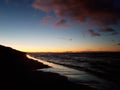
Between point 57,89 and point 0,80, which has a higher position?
point 0,80

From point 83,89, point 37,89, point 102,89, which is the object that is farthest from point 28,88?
point 102,89

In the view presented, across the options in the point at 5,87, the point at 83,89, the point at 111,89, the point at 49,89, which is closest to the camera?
the point at 5,87

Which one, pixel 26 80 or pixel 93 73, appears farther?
pixel 93 73

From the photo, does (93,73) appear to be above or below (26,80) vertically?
below

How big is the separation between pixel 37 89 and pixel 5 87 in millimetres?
2411

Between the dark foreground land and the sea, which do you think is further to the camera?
the sea

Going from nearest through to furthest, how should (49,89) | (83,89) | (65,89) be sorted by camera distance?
(49,89), (65,89), (83,89)

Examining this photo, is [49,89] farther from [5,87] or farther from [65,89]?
[5,87]

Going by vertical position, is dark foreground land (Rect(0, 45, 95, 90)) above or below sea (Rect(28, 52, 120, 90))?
above

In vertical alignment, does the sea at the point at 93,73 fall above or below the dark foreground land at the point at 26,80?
below

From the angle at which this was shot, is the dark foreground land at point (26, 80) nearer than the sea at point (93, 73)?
Yes

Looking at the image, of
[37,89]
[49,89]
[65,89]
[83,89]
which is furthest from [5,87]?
[83,89]

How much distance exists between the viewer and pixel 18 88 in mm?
10188

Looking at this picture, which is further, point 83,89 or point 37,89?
point 83,89
